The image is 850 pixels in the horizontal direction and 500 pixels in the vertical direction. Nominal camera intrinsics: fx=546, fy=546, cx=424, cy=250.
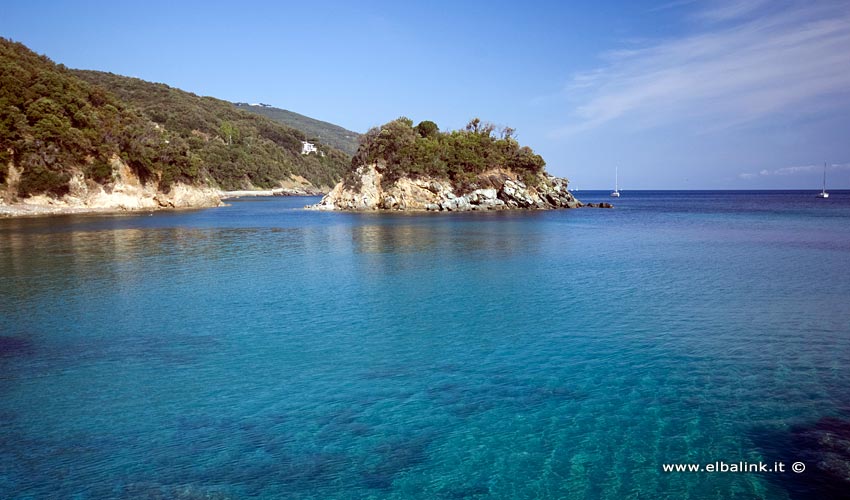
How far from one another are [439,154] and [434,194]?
228 inches

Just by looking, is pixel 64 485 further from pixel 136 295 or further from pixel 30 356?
pixel 136 295

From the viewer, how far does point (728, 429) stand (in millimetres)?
8617

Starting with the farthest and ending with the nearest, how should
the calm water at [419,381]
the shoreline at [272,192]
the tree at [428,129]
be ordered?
1. the shoreline at [272,192]
2. the tree at [428,129]
3. the calm water at [419,381]

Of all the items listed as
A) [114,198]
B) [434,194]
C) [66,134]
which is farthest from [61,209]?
[434,194]

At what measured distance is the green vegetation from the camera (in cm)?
7656

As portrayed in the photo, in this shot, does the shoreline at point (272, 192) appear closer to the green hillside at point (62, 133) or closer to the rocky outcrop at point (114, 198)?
the rocky outcrop at point (114, 198)

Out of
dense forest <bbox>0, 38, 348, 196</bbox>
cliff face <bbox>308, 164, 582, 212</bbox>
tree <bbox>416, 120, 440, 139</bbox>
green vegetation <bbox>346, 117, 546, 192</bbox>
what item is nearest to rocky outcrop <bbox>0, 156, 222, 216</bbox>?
dense forest <bbox>0, 38, 348, 196</bbox>

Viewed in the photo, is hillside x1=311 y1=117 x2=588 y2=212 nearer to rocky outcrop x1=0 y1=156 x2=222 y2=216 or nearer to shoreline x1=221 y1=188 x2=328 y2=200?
rocky outcrop x1=0 y1=156 x2=222 y2=216

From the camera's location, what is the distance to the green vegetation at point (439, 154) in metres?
76.6

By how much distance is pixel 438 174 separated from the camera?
78188 mm

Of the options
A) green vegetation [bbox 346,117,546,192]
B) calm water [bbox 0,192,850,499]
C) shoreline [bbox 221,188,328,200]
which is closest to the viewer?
calm water [bbox 0,192,850,499]

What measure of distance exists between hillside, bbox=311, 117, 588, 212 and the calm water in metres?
53.4

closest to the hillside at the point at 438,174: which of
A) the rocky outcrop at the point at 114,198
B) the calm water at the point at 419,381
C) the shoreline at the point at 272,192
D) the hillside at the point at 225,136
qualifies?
the rocky outcrop at the point at 114,198

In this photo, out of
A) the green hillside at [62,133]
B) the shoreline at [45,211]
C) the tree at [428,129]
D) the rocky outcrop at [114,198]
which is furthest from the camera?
the tree at [428,129]
